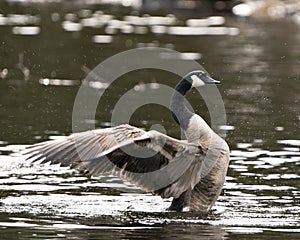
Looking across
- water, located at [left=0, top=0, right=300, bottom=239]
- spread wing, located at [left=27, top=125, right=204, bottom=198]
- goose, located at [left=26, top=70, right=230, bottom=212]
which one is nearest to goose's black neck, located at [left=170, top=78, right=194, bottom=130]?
goose, located at [left=26, top=70, right=230, bottom=212]

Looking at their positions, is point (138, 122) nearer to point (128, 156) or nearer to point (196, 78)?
point (196, 78)

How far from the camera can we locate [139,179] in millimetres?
11336

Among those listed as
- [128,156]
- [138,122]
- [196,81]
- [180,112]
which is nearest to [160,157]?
[128,156]

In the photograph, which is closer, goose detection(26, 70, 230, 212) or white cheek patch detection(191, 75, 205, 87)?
goose detection(26, 70, 230, 212)

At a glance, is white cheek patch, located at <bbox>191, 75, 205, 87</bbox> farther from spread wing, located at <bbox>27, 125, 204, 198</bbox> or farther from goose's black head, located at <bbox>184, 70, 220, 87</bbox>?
spread wing, located at <bbox>27, 125, 204, 198</bbox>

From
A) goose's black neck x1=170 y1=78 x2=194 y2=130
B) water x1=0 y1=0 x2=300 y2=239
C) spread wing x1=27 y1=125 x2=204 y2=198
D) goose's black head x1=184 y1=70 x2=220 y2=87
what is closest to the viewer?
spread wing x1=27 y1=125 x2=204 y2=198

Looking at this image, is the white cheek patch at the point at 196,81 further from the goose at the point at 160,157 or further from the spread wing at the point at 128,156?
the spread wing at the point at 128,156

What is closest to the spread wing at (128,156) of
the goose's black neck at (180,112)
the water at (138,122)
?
the goose's black neck at (180,112)

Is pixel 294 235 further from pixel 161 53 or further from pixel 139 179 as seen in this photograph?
Result: pixel 161 53

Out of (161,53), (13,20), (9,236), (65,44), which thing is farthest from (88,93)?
(13,20)

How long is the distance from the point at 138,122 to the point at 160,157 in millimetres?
6491

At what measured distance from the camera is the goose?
35.3 ft

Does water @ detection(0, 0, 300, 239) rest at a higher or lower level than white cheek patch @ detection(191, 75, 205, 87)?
lower

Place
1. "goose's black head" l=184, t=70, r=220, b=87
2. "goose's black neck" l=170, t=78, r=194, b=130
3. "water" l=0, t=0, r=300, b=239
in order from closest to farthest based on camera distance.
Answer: "water" l=0, t=0, r=300, b=239
"goose's black neck" l=170, t=78, r=194, b=130
"goose's black head" l=184, t=70, r=220, b=87
